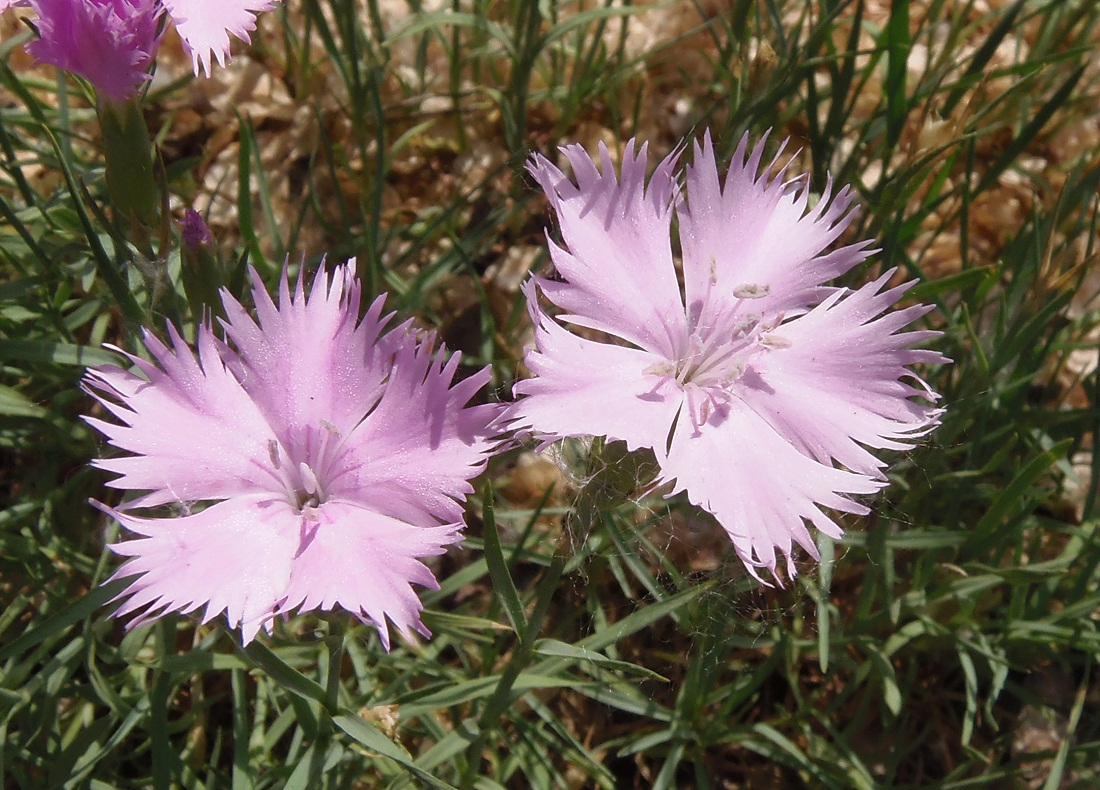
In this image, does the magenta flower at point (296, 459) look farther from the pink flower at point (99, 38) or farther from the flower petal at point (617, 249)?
the pink flower at point (99, 38)

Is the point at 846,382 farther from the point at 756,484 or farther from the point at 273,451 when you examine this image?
the point at 273,451

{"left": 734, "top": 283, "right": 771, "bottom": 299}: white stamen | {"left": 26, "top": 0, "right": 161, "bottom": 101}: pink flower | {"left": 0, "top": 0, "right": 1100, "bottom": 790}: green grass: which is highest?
{"left": 26, "top": 0, "right": 161, "bottom": 101}: pink flower

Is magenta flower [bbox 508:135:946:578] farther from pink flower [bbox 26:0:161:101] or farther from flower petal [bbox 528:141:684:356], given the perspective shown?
pink flower [bbox 26:0:161:101]

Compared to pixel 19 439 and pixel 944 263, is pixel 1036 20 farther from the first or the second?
pixel 19 439

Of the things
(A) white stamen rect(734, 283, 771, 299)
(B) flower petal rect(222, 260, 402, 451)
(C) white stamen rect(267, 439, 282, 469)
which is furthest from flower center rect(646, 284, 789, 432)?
(C) white stamen rect(267, 439, 282, 469)

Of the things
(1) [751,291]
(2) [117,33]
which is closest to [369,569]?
(1) [751,291]

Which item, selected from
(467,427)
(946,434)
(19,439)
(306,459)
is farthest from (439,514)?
(19,439)

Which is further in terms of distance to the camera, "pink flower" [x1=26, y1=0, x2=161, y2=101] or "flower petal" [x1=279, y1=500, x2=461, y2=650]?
"pink flower" [x1=26, y1=0, x2=161, y2=101]
